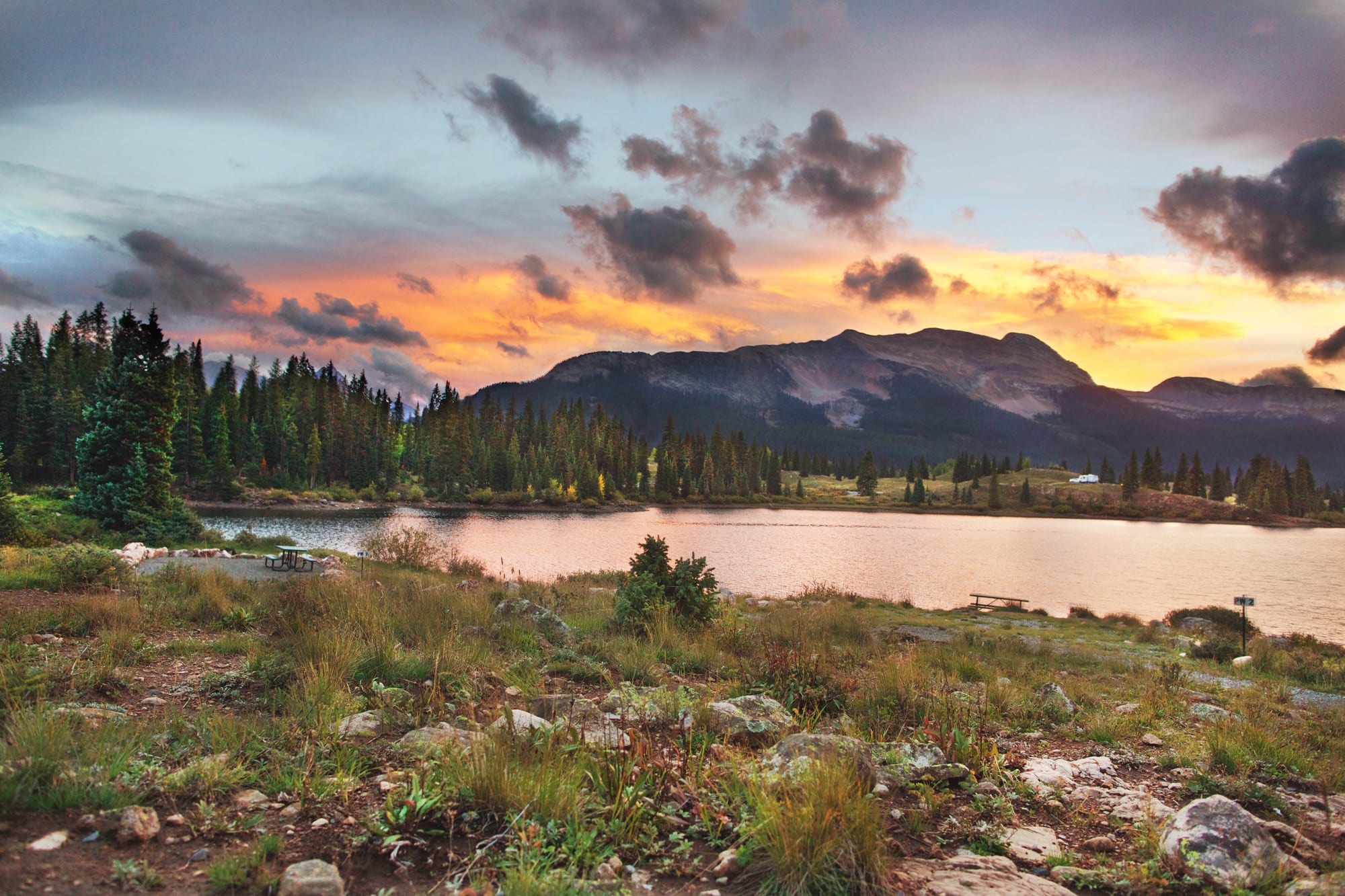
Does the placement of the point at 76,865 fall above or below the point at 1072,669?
above

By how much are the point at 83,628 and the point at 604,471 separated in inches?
4857

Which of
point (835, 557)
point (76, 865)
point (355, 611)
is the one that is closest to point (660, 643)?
point (355, 611)

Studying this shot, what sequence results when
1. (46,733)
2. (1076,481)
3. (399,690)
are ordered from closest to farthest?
(46,733), (399,690), (1076,481)

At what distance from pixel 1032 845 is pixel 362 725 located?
598 cm

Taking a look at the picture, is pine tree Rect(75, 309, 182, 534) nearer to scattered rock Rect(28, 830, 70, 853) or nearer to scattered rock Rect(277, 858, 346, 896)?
scattered rock Rect(28, 830, 70, 853)

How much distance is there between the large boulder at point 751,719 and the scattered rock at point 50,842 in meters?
4.79

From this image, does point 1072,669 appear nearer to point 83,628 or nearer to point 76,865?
point 76,865

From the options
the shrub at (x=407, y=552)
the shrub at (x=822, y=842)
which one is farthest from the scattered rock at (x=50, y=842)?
the shrub at (x=407, y=552)

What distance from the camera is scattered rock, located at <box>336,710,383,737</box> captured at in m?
5.94

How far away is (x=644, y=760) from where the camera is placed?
512 cm

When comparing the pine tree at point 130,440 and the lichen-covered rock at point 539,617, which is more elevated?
the pine tree at point 130,440

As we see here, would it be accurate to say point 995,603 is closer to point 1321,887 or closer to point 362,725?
point 1321,887

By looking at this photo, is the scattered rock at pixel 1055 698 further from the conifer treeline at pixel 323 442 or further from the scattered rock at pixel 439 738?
the conifer treeline at pixel 323 442

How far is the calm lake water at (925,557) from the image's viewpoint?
118 ft
